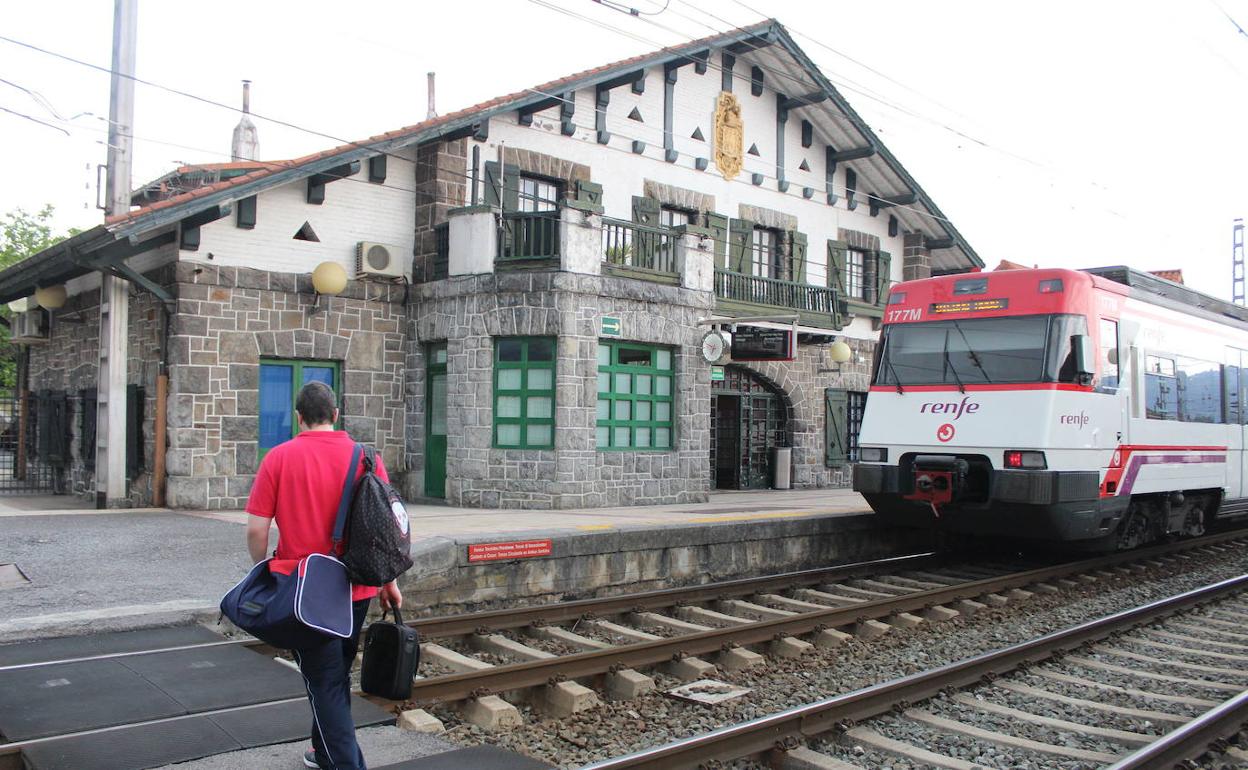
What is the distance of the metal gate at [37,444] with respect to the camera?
55.5 feet

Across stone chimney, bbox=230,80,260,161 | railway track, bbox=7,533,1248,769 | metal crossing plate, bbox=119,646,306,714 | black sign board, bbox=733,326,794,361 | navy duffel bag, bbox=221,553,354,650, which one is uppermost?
stone chimney, bbox=230,80,260,161

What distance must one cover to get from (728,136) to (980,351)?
965 centimetres

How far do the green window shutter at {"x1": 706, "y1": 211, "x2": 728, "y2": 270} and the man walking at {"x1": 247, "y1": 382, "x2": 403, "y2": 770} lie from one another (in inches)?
595

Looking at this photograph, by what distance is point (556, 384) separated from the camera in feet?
47.5

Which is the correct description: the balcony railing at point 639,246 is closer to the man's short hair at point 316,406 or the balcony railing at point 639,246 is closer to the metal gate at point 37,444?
the metal gate at point 37,444

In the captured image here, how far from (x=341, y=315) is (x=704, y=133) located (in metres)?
7.70

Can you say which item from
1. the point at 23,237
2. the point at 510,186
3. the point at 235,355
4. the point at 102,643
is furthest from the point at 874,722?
the point at 23,237

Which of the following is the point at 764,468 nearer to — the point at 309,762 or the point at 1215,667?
the point at 1215,667

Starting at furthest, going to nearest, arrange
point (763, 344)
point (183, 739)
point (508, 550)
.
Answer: point (763, 344), point (508, 550), point (183, 739)

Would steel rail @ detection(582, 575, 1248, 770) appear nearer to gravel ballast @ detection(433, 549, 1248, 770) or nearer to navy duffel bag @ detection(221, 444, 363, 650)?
gravel ballast @ detection(433, 549, 1248, 770)

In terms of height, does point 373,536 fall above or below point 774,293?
below

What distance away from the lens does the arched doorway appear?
19.8 meters

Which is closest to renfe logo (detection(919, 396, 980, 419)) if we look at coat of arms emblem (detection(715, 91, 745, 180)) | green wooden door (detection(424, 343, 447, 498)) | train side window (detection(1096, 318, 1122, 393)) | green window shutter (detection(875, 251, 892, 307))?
train side window (detection(1096, 318, 1122, 393))

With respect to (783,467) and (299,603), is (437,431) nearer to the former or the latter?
(783,467)
